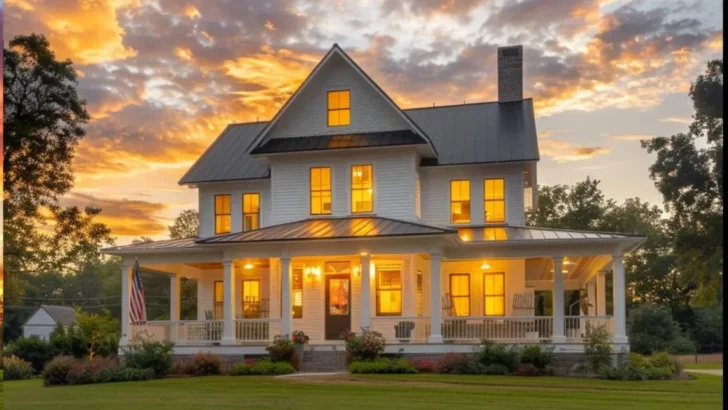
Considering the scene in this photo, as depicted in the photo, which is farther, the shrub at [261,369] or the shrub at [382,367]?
the shrub at [261,369]

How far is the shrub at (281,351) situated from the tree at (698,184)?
23.2 m

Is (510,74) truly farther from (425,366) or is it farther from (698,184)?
(698,184)

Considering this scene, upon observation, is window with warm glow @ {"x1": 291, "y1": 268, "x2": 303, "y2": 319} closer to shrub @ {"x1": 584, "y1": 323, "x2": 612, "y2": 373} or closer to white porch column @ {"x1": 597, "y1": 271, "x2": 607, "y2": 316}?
shrub @ {"x1": 584, "y1": 323, "x2": 612, "y2": 373}

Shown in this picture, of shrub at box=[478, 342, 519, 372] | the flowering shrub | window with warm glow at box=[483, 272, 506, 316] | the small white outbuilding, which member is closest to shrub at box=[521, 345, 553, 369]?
shrub at box=[478, 342, 519, 372]

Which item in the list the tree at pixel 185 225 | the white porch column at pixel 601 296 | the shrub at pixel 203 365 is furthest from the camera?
the tree at pixel 185 225

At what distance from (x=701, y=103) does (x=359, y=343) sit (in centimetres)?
2472

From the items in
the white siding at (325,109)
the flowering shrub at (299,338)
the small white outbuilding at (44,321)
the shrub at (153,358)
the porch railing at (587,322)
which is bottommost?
the small white outbuilding at (44,321)

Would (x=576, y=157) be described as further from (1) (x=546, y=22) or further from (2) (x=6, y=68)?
(2) (x=6, y=68)

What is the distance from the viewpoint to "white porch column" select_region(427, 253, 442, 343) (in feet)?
76.0

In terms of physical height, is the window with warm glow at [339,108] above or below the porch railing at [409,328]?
above

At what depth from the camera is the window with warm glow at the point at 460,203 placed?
27438 mm

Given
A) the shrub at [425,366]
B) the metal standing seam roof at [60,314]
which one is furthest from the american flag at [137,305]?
the metal standing seam roof at [60,314]

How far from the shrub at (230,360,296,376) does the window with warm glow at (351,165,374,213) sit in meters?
6.14

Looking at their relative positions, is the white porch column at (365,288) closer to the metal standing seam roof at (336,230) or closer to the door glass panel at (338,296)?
the metal standing seam roof at (336,230)
